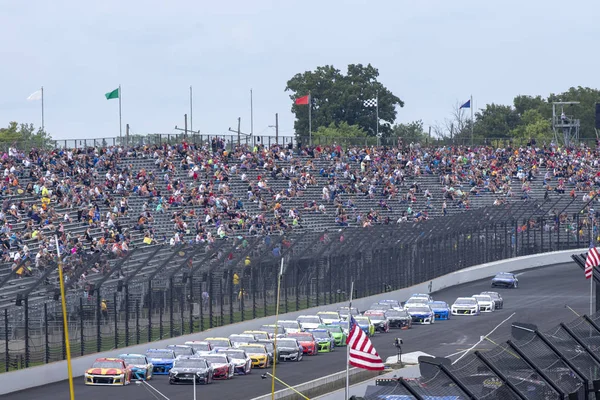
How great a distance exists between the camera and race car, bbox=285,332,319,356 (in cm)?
4681

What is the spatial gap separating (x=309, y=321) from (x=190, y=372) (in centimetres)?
1345

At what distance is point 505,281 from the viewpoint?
2736 inches

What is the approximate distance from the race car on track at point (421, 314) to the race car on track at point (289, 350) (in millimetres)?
12196

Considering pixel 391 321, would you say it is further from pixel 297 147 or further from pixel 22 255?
pixel 297 147

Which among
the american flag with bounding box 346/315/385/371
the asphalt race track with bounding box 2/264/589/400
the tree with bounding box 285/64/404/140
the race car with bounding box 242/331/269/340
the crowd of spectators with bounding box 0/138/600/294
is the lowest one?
the asphalt race track with bounding box 2/264/589/400

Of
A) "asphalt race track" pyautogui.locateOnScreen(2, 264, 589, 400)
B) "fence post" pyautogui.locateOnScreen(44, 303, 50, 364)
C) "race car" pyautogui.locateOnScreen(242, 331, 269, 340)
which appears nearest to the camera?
"asphalt race track" pyautogui.locateOnScreen(2, 264, 589, 400)

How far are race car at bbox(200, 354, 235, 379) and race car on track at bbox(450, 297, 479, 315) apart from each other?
21.3 meters

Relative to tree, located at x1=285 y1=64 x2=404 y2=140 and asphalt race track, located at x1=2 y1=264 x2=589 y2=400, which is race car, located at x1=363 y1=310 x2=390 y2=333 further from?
tree, located at x1=285 y1=64 x2=404 y2=140

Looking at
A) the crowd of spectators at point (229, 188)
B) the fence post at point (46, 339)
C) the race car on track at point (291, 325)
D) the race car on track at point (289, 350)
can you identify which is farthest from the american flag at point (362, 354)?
the race car on track at point (291, 325)

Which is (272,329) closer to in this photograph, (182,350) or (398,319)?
(182,350)

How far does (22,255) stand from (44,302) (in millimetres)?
9707

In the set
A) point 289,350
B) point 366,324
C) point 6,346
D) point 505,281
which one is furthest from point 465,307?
point 6,346

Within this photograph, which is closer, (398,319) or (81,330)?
(81,330)

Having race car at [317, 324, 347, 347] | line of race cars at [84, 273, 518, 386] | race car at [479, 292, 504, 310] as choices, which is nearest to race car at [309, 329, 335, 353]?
line of race cars at [84, 273, 518, 386]
